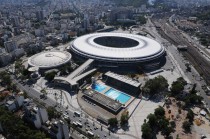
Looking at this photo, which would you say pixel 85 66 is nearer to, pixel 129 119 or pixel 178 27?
pixel 129 119

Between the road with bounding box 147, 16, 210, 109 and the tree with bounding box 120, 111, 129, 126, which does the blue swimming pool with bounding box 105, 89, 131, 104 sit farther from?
the road with bounding box 147, 16, 210, 109

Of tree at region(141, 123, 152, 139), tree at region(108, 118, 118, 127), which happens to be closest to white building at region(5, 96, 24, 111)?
tree at region(108, 118, 118, 127)

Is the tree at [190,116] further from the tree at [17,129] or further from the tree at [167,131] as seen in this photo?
the tree at [17,129]

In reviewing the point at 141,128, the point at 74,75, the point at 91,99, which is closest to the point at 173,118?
the point at 141,128

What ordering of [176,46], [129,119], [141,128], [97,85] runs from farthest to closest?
1. [176,46]
2. [97,85]
3. [129,119]
4. [141,128]

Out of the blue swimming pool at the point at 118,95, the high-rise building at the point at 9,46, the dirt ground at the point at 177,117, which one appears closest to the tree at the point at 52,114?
the blue swimming pool at the point at 118,95

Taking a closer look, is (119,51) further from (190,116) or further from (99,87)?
(190,116)
